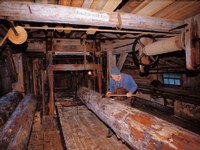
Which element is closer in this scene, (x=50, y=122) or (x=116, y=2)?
(x=116, y=2)

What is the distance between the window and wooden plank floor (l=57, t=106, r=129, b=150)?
4.40 metres

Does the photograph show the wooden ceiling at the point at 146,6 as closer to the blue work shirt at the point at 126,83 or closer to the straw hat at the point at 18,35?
the straw hat at the point at 18,35

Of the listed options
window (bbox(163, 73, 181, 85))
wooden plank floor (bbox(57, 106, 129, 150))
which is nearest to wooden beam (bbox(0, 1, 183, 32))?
wooden plank floor (bbox(57, 106, 129, 150))

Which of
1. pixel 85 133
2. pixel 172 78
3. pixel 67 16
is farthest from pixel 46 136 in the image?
pixel 172 78

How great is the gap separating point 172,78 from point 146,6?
18.6ft

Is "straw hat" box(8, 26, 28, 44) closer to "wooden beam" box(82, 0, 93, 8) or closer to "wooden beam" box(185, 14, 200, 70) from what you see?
"wooden beam" box(82, 0, 93, 8)

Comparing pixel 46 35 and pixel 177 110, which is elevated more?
pixel 46 35

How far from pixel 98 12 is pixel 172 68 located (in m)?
5.10

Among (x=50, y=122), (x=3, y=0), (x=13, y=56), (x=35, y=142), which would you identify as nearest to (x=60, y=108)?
(x=50, y=122)

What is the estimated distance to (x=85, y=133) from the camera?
4.66 metres

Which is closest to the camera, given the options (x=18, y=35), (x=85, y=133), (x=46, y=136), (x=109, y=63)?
(x=18, y=35)

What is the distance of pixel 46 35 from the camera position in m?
6.11

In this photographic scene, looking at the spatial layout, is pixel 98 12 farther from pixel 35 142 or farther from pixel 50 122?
pixel 50 122

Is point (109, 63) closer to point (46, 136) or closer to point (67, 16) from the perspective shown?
point (46, 136)
